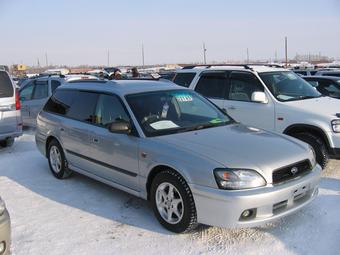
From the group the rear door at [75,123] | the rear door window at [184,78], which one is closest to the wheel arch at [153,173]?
the rear door at [75,123]

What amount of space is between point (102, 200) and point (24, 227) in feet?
3.80

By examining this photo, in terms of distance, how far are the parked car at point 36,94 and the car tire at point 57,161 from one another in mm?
4678

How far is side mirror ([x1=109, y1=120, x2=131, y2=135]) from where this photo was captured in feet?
16.1

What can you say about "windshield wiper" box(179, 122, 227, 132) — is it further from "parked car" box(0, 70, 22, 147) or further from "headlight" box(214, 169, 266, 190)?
"parked car" box(0, 70, 22, 147)

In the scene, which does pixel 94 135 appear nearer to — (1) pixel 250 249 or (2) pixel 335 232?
(1) pixel 250 249

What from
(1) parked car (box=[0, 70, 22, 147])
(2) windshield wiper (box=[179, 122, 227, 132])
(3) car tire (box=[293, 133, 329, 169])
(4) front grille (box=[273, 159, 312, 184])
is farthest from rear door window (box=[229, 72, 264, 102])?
(1) parked car (box=[0, 70, 22, 147])

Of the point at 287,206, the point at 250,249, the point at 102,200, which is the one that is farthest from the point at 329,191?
the point at 102,200

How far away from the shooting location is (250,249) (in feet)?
13.4

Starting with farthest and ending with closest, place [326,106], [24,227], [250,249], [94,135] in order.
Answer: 1. [326,106]
2. [94,135]
3. [24,227]
4. [250,249]

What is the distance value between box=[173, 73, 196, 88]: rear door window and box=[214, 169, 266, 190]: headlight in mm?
4796

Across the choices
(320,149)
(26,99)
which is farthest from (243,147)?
(26,99)

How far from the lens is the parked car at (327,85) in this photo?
35.2ft

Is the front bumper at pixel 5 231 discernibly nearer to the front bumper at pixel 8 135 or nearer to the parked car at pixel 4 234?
the parked car at pixel 4 234

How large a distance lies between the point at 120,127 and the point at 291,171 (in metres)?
1.96
